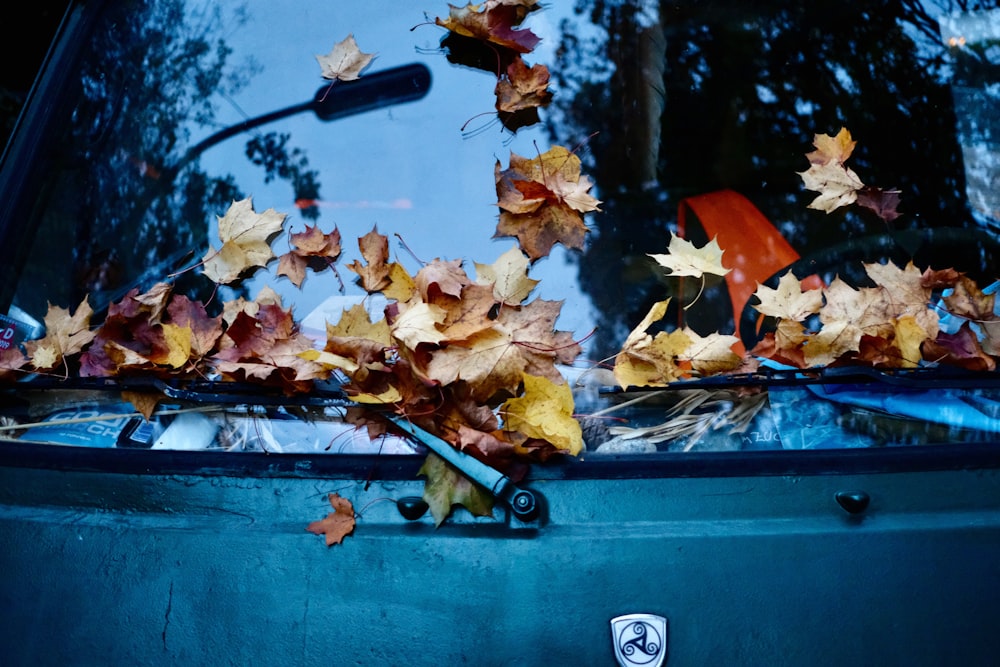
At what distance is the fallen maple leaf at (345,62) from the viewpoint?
7.17 feet

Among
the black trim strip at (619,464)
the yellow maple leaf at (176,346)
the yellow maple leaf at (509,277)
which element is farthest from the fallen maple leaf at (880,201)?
the yellow maple leaf at (176,346)

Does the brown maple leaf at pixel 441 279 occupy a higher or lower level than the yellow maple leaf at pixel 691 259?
lower

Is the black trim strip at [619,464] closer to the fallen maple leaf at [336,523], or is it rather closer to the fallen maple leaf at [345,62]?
the fallen maple leaf at [336,523]

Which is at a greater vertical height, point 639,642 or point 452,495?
point 452,495

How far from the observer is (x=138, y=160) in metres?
2.24

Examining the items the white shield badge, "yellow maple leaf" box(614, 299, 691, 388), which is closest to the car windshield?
"yellow maple leaf" box(614, 299, 691, 388)

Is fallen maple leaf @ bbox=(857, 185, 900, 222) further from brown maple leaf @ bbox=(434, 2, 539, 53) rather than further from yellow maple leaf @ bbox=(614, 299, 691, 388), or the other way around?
brown maple leaf @ bbox=(434, 2, 539, 53)

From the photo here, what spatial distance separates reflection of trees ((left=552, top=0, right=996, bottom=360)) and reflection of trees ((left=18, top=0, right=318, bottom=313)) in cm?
69

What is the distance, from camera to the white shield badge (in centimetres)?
144

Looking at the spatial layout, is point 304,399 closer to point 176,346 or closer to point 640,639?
point 176,346

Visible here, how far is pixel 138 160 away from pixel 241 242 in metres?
0.42

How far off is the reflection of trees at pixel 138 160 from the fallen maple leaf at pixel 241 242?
0.05 m

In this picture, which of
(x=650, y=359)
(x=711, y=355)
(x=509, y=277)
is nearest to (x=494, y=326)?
(x=509, y=277)

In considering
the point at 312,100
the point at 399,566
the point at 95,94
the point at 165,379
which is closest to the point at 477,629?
the point at 399,566
